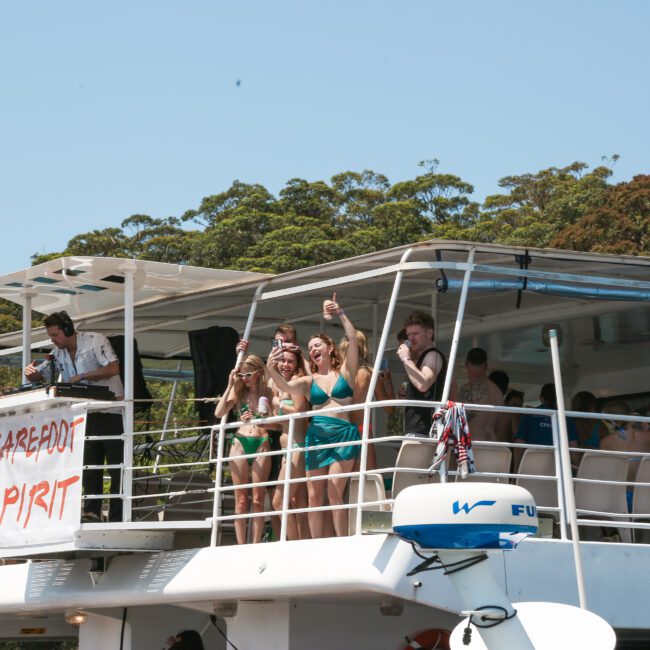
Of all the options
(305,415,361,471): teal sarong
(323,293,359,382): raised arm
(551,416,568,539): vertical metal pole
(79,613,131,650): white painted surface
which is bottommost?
(79,613,131,650): white painted surface

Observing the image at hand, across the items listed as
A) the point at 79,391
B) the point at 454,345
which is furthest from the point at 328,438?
the point at 79,391

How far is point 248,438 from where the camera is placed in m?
10.7

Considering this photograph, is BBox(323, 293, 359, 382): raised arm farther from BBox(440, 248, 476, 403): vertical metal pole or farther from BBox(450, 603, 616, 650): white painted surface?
BBox(450, 603, 616, 650): white painted surface

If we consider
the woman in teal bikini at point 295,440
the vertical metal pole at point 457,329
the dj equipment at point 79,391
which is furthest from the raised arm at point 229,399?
the vertical metal pole at point 457,329

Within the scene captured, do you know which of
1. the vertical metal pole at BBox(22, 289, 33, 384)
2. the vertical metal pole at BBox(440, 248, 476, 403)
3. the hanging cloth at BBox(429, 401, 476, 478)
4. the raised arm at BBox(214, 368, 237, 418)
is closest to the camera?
the hanging cloth at BBox(429, 401, 476, 478)

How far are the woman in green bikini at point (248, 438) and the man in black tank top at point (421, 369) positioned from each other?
4.18ft

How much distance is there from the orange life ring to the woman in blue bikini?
133cm

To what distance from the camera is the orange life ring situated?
10195mm

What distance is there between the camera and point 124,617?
39.5ft

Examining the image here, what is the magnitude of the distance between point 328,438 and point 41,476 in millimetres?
2817

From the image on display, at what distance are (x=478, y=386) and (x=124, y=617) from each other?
4009 mm

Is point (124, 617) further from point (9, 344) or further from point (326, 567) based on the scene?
point (9, 344)

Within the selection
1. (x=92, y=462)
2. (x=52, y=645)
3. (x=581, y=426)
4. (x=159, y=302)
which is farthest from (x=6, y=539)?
(x=52, y=645)

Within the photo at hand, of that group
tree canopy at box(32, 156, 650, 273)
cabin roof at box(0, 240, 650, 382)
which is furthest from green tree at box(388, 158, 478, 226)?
cabin roof at box(0, 240, 650, 382)
